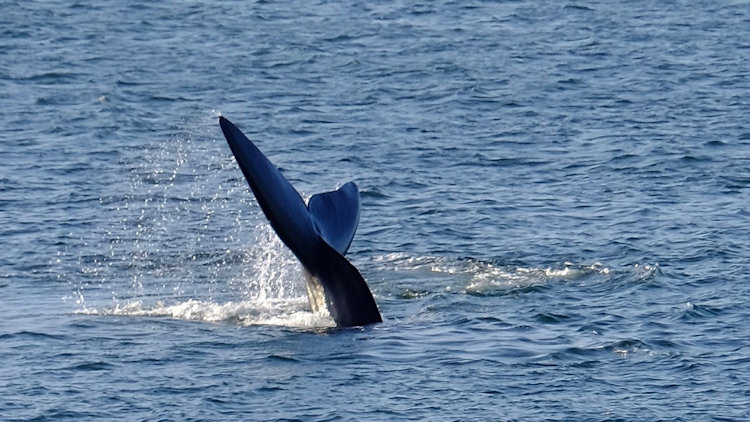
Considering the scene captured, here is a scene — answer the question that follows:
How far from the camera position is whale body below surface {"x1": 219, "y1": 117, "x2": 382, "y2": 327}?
1952cm

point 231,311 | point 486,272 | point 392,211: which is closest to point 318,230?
point 231,311

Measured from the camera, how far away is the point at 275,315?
22375mm

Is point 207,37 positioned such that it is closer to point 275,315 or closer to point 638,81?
point 638,81

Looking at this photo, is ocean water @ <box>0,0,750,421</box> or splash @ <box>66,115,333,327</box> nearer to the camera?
ocean water @ <box>0,0,750,421</box>

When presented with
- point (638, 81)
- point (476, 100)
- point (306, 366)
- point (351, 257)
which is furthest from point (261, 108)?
point (306, 366)

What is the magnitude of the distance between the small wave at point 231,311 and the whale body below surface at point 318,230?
0.78 metres

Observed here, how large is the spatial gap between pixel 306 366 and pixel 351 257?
6160 mm

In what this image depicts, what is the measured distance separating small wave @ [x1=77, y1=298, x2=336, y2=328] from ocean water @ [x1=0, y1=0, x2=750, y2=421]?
7 centimetres

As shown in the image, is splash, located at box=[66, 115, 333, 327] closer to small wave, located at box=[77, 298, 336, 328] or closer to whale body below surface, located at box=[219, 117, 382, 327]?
small wave, located at box=[77, 298, 336, 328]

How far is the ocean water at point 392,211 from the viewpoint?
63.5 ft

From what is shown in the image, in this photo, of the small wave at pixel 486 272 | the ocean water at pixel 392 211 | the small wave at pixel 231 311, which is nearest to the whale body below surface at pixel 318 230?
the ocean water at pixel 392 211

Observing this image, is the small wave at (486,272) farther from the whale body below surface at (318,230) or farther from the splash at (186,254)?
the whale body below surface at (318,230)

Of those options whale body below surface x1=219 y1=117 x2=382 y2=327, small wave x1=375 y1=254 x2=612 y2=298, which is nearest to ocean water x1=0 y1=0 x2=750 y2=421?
small wave x1=375 y1=254 x2=612 y2=298

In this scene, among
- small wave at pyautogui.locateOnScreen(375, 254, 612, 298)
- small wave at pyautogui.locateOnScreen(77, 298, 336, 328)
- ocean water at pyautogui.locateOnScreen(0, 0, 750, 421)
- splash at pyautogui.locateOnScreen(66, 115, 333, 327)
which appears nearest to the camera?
ocean water at pyautogui.locateOnScreen(0, 0, 750, 421)
